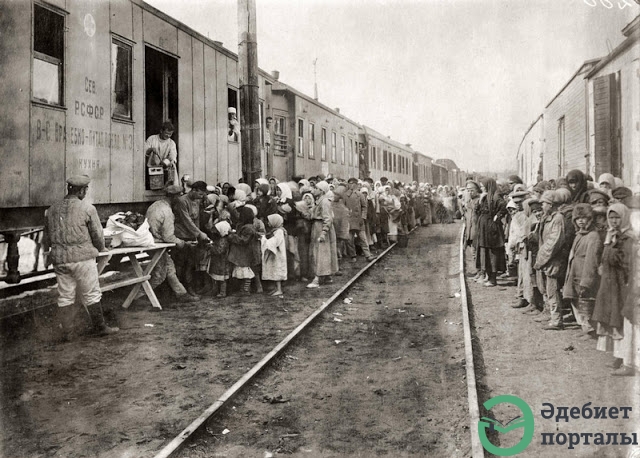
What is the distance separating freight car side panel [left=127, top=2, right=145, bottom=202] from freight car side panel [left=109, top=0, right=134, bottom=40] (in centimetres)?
11

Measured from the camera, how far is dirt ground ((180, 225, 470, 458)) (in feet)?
11.8

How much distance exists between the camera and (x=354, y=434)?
375cm

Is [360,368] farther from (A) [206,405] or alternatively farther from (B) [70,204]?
(B) [70,204]

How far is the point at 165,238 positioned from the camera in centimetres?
773

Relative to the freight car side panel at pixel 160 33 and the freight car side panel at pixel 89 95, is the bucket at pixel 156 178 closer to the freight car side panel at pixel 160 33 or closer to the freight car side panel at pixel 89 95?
the freight car side panel at pixel 89 95

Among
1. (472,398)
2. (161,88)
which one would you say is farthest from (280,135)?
(472,398)

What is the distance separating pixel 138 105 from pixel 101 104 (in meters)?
0.99

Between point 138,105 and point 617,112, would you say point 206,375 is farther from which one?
point 617,112

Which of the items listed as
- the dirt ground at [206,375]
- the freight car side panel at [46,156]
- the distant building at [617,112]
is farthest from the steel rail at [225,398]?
the distant building at [617,112]

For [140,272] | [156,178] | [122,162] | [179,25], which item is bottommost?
[140,272]

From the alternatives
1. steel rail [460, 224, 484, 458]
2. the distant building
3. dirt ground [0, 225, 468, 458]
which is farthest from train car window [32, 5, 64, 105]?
the distant building

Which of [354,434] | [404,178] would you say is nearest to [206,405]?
[354,434]

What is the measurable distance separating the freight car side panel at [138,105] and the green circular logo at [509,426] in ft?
19.4

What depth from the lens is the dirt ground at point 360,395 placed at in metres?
3.59
